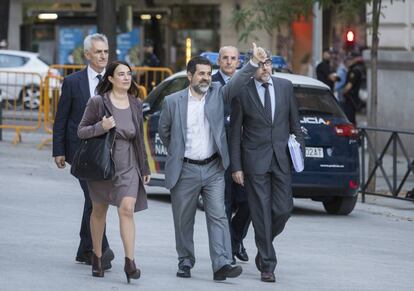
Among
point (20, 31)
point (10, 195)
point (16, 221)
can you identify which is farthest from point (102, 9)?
point (20, 31)

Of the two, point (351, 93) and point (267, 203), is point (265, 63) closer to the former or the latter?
point (267, 203)

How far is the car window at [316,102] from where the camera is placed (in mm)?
15383

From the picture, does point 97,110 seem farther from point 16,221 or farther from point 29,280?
point 16,221

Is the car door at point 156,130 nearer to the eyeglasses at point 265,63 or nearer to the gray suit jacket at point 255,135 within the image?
the gray suit jacket at point 255,135

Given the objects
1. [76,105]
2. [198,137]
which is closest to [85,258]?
[76,105]

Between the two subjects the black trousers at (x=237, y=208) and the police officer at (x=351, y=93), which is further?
the police officer at (x=351, y=93)

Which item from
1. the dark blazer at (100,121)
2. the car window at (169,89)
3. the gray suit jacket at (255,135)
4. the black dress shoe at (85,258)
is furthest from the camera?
the car window at (169,89)

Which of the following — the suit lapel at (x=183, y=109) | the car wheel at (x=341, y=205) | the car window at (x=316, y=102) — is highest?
the suit lapel at (x=183, y=109)

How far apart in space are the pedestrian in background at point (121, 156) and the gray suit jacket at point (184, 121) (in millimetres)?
242

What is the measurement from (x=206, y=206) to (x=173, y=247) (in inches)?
72.6

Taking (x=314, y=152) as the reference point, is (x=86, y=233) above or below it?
below

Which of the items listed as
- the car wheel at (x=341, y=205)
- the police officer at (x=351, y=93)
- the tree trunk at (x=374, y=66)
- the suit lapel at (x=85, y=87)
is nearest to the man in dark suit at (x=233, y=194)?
the suit lapel at (x=85, y=87)

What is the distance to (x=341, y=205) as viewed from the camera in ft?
52.5

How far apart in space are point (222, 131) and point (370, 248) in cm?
313
